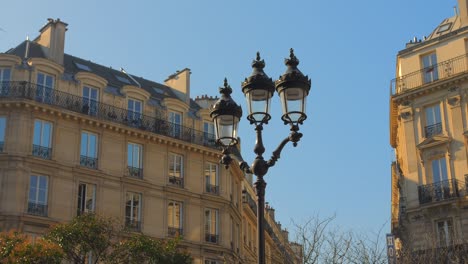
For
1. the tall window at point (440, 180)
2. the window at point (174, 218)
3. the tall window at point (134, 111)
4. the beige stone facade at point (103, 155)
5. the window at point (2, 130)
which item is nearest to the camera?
the beige stone facade at point (103, 155)

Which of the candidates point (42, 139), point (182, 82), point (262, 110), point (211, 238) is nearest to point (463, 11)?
point (182, 82)

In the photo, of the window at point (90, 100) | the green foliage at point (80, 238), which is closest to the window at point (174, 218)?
the window at point (90, 100)

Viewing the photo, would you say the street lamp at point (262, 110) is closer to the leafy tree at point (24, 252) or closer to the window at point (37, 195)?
the leafy tree at point (24, 252)

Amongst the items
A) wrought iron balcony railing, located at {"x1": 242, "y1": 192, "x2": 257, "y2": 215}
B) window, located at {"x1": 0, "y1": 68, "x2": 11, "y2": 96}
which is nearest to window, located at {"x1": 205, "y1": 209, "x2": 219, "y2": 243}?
wrought iron balcony railing, located at {"x1": 242, "y1": 192, "x2": 257, "y2": 215}

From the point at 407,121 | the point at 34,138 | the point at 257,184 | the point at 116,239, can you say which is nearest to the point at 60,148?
the point at 34,138

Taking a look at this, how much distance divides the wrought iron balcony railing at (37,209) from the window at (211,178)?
8.31 m

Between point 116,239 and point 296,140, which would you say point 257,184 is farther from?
point 116,239

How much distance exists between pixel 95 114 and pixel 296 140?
865 inches

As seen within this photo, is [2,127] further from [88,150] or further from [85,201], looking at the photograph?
[85,201]

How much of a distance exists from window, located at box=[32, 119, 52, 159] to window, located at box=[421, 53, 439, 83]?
52.2ft

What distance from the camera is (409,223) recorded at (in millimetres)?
30094

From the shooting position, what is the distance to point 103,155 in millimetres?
30641

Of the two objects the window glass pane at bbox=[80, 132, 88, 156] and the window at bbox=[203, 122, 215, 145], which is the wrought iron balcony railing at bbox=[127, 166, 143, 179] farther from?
the window at bbox=[203, 122, 215, 145]

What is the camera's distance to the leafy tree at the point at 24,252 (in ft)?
67.3
